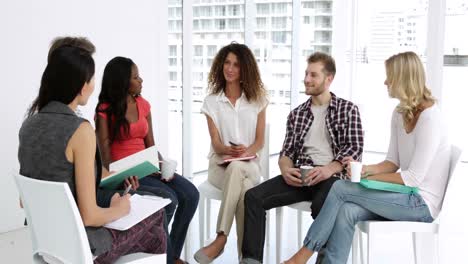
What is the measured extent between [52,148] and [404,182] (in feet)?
5.06

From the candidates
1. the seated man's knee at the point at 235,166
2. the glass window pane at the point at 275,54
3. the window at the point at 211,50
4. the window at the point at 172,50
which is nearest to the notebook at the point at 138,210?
the seated man's knee at the point at 235,166

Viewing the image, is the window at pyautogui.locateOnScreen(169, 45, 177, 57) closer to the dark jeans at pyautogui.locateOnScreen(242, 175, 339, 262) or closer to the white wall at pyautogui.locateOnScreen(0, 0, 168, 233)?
the white wall at pyautogui.locateOnScreen(0, 0, 168, 233)

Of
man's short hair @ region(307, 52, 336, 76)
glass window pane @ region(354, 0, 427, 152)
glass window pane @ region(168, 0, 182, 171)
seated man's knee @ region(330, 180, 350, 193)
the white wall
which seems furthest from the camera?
glass window pane @ region(354, 0, 427, 152)

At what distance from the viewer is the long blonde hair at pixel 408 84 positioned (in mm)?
2598

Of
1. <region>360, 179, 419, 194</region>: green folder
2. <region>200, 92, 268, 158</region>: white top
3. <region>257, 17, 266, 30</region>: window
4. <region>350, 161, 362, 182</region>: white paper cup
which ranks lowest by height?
<region>360, 179, 419, 194</region>: green folder

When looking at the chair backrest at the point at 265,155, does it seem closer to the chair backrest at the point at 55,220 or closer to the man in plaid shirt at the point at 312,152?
the man in plaid shirt at the point at 312,152

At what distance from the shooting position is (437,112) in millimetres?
2547

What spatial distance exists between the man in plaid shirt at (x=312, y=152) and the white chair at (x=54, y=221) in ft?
4.01

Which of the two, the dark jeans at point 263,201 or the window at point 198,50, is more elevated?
the window at point 198,50

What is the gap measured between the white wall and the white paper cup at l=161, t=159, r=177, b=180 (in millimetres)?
1456

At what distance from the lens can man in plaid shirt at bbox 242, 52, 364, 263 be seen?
288 centimetres

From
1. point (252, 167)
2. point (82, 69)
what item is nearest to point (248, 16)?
point (252, 167)

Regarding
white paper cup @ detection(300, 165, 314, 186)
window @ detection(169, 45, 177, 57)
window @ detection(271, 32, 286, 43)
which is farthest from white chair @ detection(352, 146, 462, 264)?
window @ detection(271, 32, 286, 43)

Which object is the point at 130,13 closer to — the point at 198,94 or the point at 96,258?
the point at 198,94
